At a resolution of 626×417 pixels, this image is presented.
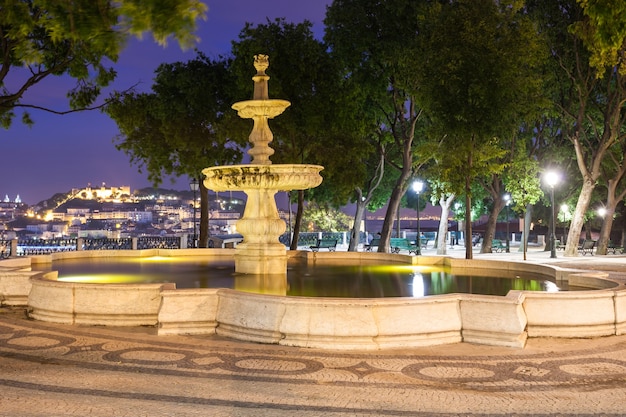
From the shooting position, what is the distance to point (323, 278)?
14.4 metres

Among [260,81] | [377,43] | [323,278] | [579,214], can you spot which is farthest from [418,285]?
[579,214]

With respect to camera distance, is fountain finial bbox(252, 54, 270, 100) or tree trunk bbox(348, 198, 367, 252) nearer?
fountain finial bbox(252, 54, 270, 100)

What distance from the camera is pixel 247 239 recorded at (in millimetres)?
15047

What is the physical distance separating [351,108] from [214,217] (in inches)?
3129

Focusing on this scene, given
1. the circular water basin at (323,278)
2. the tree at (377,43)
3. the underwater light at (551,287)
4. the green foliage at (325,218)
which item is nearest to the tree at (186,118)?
the tree at (377,43)

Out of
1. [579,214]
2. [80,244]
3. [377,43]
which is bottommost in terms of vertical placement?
[80,244]

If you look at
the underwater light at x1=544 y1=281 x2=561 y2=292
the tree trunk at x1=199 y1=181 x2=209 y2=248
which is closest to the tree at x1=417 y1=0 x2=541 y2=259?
the underwater light at x1=544 y1=281 x2=561 y2=292

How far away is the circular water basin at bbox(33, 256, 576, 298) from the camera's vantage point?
12328 mm

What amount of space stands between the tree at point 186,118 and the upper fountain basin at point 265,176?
13250 mm

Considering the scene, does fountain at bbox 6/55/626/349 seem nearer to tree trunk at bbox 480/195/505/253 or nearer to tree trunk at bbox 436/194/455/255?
tree trunk at bbox 480/195/505/253

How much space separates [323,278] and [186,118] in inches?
630

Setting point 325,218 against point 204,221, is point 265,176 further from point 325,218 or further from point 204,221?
point 325,218

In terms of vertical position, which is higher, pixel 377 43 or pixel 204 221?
pixel 377 43

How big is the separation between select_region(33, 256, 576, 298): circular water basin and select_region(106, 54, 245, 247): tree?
1135 cm
